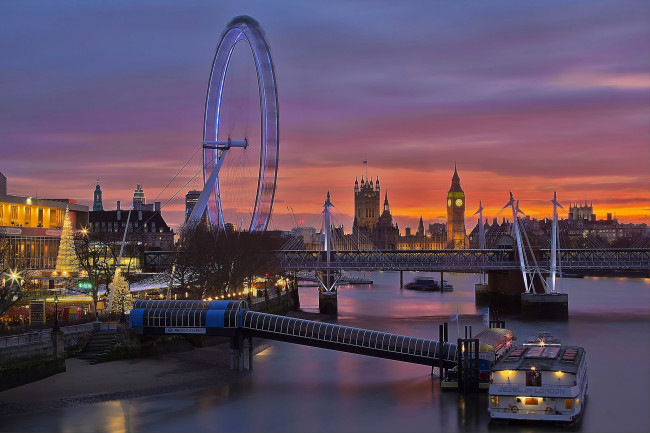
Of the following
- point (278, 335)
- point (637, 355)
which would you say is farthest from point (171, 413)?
point (637, 355)

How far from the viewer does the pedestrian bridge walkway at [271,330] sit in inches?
1443

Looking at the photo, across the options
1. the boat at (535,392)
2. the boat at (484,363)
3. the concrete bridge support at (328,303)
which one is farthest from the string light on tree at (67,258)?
the boat at (535,392)

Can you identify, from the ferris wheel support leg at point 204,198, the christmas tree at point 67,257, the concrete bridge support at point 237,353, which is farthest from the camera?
the ferris wheel support leg at point 204,198

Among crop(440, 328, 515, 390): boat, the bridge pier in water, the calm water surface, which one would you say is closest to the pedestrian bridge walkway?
crop(440, 328, 515, 390): boat

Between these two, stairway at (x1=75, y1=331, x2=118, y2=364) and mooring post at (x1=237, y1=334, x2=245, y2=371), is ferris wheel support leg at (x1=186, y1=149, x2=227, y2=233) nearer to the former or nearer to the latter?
stairway at (x1=75, y1=331, x2=118, y2=364)

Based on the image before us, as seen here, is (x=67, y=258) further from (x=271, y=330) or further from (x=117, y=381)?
(x=117, y=381)

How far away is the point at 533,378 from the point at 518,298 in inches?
2102

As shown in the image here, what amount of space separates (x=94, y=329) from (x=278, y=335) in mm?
8071

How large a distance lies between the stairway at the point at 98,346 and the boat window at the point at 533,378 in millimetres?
17470

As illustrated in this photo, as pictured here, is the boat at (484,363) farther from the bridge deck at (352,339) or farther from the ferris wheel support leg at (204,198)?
the ferris wheel support leg at (204,198)

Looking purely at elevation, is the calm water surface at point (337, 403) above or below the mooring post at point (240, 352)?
below

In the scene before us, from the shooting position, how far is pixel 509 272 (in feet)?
280

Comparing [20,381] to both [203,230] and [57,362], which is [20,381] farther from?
[203,230]

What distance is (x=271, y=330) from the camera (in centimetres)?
3819
